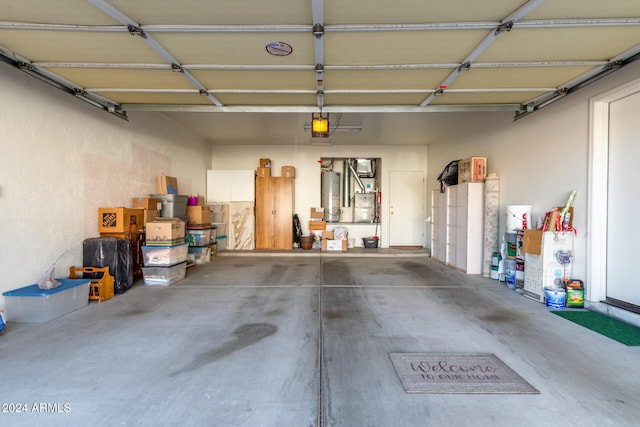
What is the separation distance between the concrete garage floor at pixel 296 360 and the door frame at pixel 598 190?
737 millimetres

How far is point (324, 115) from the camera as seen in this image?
518 centimetres

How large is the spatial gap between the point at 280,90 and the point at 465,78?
2168mm

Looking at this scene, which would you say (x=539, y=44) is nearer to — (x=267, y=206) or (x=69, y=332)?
(x=69, y=332)

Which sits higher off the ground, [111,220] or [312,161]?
[312,161]

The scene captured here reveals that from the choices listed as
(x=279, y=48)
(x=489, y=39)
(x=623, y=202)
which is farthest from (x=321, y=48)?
(x=623, y=202)

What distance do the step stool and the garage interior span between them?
5.8 inches

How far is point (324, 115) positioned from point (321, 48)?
267 cm

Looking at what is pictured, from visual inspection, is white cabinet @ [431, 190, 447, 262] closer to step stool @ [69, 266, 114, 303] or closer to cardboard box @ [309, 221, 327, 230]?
cardboard box @ [309, 221, 327, 230]

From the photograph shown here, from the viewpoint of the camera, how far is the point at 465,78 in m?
3.20

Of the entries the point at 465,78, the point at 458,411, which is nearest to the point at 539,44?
the point at 465,78

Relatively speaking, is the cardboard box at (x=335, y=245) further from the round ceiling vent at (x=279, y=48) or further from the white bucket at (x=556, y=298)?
the round ceiling vent at (x=279, y=48)

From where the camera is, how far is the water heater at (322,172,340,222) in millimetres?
8430

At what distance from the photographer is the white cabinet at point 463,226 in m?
5.05

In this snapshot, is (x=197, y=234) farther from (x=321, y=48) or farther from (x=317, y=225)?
(x=321, y=48)
